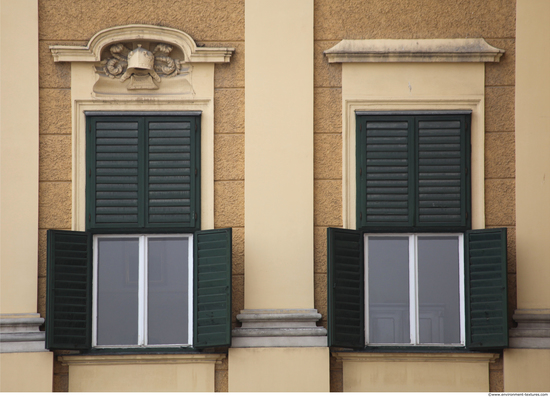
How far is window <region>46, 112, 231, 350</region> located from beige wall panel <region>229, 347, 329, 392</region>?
0.58 meters

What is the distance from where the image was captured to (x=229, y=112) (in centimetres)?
880

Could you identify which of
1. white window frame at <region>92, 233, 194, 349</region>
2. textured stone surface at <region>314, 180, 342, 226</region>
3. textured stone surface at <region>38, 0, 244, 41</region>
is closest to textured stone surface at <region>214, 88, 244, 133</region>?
textured stone surface at <region>38, 0, 244, 41</region>

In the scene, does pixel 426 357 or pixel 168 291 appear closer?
pixel 426 357

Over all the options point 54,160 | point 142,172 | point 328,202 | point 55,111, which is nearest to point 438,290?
point 328,202

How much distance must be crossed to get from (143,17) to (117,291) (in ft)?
10.1

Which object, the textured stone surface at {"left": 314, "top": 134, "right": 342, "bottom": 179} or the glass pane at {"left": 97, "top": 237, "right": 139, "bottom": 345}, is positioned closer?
the glass pane at {"left": 97, "top": 237, "right": 139, "bottom": 345}

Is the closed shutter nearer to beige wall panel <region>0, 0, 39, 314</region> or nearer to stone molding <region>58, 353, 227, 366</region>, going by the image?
beige wall panel <region>0, 0, 39, 314</region>

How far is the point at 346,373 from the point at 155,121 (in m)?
3.47

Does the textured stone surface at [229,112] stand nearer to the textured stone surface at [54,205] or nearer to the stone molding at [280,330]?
the textured stone surface at [54,205]

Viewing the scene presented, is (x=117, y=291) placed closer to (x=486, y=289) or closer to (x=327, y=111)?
(x=327, y=111)

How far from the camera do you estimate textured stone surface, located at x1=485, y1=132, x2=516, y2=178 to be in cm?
873

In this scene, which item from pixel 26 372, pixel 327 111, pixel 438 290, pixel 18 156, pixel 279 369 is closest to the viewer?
pixel 26 372

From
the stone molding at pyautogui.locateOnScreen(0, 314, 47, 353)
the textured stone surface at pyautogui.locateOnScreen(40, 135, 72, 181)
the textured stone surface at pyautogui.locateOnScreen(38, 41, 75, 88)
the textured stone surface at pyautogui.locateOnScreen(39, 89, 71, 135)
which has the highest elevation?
the textured stone surface at pyautogui.locateOnScreen(38, 41, 75, 88)

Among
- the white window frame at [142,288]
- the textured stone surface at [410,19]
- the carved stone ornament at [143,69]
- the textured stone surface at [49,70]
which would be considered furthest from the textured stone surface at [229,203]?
the textured stone surface at [49,70]
